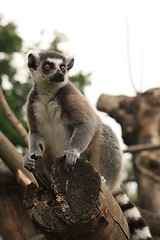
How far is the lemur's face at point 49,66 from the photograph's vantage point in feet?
13.5

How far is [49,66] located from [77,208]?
2.16 m

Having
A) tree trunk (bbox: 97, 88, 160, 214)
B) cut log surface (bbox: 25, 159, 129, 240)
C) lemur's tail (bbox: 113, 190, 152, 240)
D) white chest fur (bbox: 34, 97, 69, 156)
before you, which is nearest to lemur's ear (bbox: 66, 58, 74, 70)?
white chest fur (bbox: 34, 97, 69, 156)

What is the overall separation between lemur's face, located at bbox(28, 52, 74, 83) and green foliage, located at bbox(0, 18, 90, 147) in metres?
2.15

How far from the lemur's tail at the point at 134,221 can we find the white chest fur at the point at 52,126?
0.73m

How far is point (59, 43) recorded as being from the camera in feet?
27.4

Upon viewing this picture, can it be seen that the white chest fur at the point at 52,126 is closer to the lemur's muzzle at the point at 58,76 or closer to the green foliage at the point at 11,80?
the lemur's muzzle at the point at 58,76

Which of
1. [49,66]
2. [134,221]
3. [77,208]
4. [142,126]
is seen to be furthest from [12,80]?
[77,208]

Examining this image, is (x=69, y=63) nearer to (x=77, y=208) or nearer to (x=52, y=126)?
(x=52, y=126)

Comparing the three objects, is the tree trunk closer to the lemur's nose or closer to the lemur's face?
the lemur's face

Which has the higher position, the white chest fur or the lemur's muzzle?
the lemur's muzzle

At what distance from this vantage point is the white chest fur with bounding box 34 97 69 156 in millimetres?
3973

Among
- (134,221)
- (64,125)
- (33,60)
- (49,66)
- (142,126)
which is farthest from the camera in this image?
(142,126)

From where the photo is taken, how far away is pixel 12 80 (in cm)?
714

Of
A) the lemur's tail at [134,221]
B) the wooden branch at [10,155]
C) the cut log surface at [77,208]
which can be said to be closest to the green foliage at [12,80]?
the wooden branch at [10,155]
